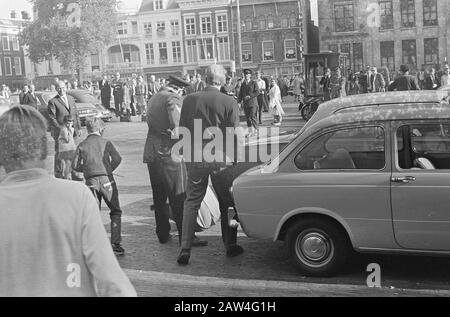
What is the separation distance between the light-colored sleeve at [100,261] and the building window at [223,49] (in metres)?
71.5

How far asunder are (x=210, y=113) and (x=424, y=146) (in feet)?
6.84

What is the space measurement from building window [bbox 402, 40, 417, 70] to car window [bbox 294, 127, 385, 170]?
5014 centimetres

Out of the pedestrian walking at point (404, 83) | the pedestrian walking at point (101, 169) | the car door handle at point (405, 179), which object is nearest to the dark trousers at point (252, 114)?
the pedestrian walking at point (404, 83)

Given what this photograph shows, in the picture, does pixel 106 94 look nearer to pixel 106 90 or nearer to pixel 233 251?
pixel 106 90

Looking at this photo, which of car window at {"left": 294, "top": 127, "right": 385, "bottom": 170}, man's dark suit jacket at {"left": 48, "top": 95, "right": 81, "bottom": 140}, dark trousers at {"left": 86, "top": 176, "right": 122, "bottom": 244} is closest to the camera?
car window at {"left": 294, "top": 127, "right": 385, "bottom": 170}

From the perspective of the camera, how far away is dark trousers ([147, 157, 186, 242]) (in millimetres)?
6750

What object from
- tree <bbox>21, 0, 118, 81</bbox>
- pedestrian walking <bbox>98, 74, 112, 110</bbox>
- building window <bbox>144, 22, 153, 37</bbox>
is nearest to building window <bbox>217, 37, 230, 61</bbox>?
building window <bbox>144, 22, 153, 37</bbox>

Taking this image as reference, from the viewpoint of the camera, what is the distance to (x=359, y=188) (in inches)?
206

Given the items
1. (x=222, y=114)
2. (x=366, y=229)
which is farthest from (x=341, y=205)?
(x=222, y=114)

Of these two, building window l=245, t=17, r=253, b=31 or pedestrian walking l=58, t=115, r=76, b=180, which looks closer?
pedestrian walking l=58, t=115, r=76, b=180

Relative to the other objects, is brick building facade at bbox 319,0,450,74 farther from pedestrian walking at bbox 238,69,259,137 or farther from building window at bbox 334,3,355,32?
pedestrian walking at bbox 238,69,259,137
